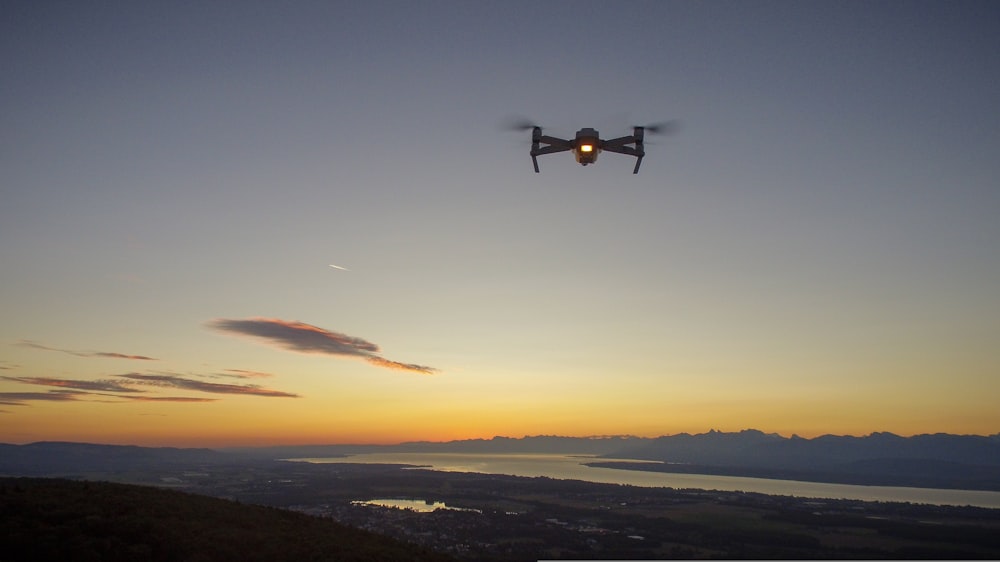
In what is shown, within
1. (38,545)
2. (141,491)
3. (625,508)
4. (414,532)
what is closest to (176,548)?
(38,545)

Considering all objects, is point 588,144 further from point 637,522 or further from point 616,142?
point 637,522

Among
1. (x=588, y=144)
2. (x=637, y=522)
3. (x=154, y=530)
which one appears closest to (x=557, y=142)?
(x=588, y=144)

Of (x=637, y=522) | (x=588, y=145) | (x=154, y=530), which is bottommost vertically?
(x=637, y=522)

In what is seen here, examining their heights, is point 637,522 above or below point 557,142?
below

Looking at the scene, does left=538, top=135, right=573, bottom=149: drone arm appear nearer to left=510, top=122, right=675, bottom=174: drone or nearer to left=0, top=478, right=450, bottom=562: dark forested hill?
left=510, top=122, right=675, bottom=174: drone

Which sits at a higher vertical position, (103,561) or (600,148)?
(600,148)

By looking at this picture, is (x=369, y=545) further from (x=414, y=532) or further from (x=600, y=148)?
(x=414, y=532)

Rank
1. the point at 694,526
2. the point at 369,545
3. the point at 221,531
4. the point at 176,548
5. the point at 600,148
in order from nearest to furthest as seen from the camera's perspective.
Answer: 1. the point at 600,148
2. the point at 176,548
3. the point at 221,531
4. the point at 369,545
5. the point at 694,526
